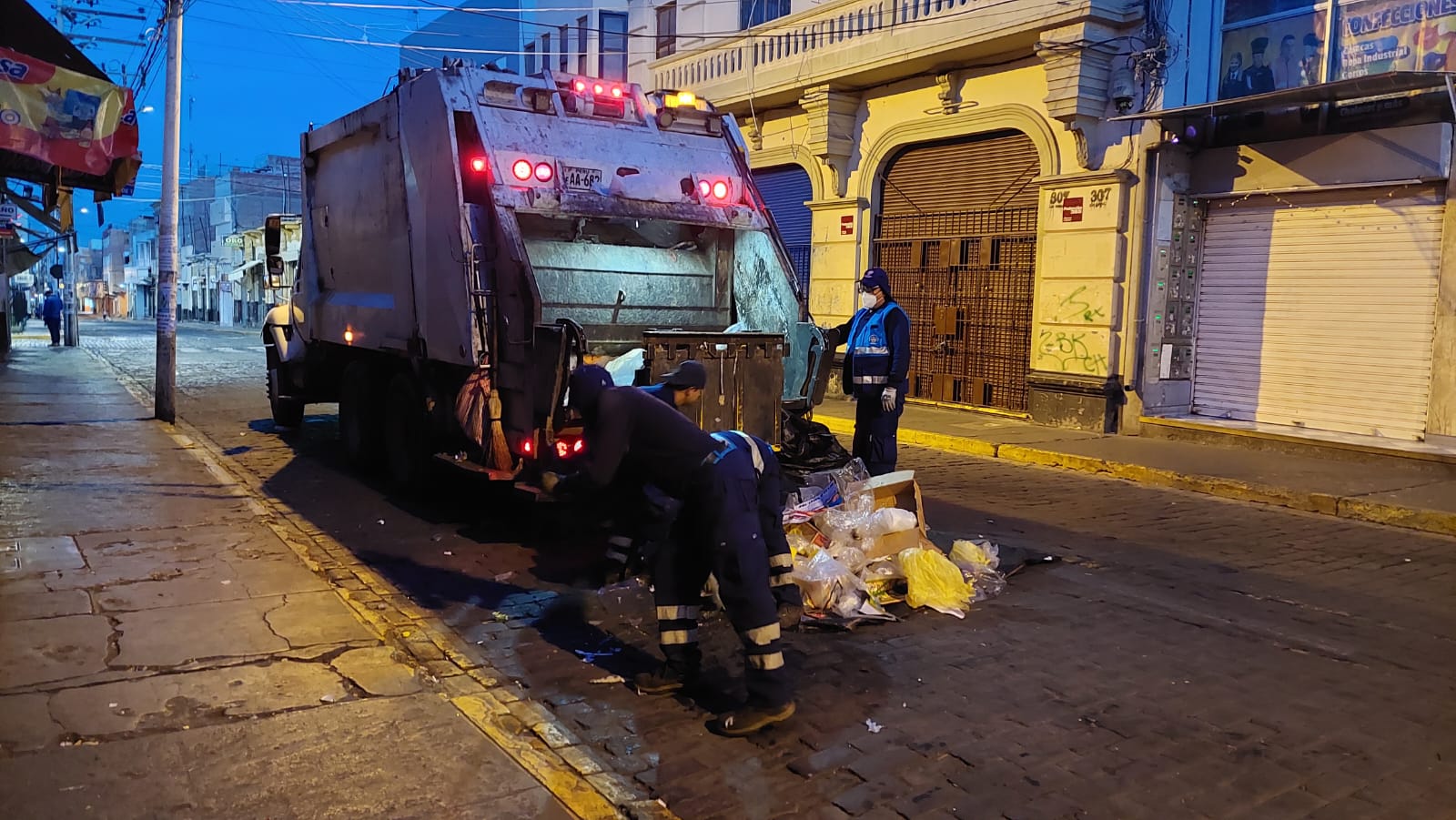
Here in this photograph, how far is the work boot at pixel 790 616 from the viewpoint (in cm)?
488

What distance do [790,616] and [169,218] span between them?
9.78 m

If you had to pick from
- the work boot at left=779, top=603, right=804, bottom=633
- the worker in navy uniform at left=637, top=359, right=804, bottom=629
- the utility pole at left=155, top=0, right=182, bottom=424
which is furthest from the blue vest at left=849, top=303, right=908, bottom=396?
the utility pole at left=155, top=0, right=182, bottom=424

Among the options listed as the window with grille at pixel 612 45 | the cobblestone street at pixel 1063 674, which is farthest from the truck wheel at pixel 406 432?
the window with grille at pixel 612 45

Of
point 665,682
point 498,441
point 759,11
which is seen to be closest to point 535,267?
point 498,441

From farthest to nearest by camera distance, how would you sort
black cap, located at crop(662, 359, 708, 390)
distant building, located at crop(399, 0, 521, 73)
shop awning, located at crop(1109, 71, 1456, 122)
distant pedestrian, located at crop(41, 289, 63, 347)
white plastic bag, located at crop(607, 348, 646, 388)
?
distant pedestrian, located at crop(41, 289, 63, 347) < distant building, located at crop(399, 0, 521, 73) < shop awning, located at crop(1109, 71, 1456, 122) < white plastic bag, located at crop(607, 348, 646, 388) < black cap, located at crop(662, 359, 708, 390)

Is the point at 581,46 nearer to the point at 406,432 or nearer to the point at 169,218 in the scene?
the point at 169,218

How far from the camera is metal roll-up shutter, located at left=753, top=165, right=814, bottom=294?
652 inches

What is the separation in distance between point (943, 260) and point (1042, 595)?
30.2ft

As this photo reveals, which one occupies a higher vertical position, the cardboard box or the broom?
the broom

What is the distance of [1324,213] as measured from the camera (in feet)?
34.6

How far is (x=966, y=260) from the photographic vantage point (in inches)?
547

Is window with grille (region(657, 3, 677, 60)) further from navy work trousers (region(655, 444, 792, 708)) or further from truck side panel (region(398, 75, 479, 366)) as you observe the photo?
navy work trousers (region(655, 444, 792, 708))

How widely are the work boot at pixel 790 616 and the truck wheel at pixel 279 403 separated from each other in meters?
7.30

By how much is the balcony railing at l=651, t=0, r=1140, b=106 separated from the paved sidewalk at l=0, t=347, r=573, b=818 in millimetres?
9580
